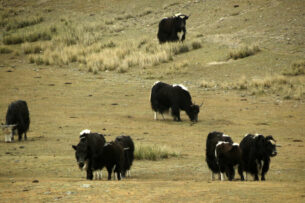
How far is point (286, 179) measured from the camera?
14156 mm

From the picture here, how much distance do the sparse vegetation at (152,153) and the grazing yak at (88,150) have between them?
3.26 metres

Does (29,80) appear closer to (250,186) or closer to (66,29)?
(66,29)

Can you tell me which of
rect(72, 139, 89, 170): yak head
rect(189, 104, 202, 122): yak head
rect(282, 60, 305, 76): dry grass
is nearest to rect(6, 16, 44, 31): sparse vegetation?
rect(282, 60, 305, 76): dry grass

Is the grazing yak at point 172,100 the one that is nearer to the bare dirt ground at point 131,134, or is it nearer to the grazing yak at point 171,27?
the bare dirt ground at point 131,134

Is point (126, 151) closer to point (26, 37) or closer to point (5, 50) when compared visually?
point (5, 50)

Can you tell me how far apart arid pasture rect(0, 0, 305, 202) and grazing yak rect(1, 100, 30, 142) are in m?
0.65

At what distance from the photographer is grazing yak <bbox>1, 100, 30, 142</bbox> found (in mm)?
20188

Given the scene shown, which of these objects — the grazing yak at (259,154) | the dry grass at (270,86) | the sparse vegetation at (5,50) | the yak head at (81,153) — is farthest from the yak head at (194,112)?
the sparse vegetation at (5,50)

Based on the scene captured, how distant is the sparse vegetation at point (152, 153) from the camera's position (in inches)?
685

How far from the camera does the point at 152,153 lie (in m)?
17.4

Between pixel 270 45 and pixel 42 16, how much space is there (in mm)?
25340

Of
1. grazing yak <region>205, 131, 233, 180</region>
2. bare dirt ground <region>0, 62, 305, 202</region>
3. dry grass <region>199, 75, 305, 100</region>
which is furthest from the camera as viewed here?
dry grass <region>199, 75, 305, 100</region>

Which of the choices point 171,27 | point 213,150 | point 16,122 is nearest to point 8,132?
point 16,122

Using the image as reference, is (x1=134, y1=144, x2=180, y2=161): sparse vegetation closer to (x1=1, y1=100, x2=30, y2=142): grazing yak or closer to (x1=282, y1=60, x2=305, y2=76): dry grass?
(x1=1, y1=100, x2=30, y2=142): grazing yak
